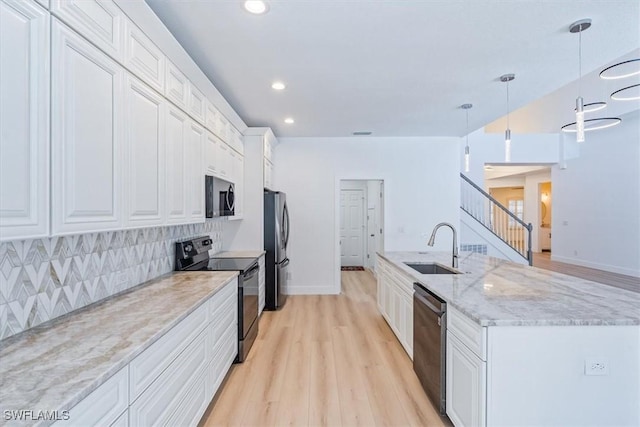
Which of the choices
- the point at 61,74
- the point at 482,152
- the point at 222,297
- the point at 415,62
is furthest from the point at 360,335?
the point at 482,152

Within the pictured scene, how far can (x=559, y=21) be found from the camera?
2.10 meters

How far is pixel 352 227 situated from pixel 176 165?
6066 millimetres

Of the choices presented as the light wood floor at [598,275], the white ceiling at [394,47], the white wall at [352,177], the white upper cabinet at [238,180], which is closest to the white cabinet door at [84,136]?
the white ceiling at [394,47]

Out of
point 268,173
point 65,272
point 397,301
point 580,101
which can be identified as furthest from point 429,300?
point 268,173

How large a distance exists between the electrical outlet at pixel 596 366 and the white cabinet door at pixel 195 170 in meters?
2.66

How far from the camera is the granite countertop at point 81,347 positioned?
916 mm

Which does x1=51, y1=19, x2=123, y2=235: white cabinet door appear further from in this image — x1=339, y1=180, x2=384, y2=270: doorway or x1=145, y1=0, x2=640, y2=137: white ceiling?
x1=339, y1=180, x2=384, y2=270: doorway

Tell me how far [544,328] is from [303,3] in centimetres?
227

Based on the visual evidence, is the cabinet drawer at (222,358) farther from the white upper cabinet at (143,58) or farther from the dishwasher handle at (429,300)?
the white upper cabinet at (143,58)

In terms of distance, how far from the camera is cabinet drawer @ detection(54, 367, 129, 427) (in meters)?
0.93

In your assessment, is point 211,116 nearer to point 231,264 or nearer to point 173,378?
point 231,264

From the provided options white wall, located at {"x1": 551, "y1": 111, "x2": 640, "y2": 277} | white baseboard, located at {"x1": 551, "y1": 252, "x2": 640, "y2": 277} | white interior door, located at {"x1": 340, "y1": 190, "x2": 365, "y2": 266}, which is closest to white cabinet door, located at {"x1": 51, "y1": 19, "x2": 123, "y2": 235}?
white interior door, located at {"x1": 340, "y1": 190, "x2": 365, "y2": 266}

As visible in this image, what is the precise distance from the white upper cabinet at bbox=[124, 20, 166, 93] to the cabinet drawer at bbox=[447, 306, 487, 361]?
2308 millimetres

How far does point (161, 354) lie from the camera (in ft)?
4.73
